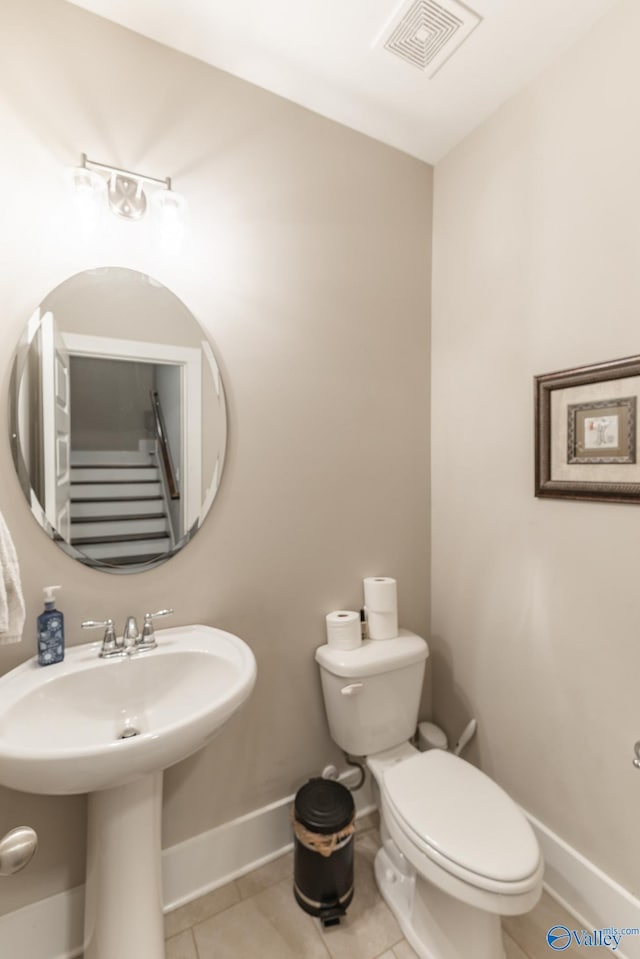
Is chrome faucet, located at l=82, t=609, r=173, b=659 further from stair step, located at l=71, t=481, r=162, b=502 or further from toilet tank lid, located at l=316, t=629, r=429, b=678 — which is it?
toilet tank lid, located at l=316, t=629, r=429, b=678

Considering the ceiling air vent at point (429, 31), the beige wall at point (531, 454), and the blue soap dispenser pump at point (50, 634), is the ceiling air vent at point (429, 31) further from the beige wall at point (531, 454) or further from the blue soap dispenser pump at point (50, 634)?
the blue soap dispenser pump at point (50, 634)

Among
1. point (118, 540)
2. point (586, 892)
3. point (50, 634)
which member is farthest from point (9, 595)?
point (586, 892)

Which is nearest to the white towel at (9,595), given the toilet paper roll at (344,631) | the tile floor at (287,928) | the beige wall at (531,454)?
the toilet paper roll at (344,631)

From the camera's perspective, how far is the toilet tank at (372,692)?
1461 millimetres

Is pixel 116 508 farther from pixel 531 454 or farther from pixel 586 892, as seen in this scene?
pixel 586 892

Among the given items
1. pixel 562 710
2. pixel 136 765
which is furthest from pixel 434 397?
pixel 136 765

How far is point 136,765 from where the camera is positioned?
2.86 feet

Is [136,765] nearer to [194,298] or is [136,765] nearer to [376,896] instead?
[376,896]

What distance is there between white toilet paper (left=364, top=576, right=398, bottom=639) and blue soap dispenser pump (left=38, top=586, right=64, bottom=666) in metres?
0.98

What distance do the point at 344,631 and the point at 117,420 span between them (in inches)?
39.4

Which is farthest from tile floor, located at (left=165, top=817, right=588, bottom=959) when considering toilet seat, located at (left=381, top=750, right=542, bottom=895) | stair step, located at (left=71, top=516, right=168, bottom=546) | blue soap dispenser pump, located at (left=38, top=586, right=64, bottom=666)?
stair step, located at (left=71, top=516, right=168, bottom=546)

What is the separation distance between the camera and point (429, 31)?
129 centimetres

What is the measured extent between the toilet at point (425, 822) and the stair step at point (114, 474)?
0.84 metres

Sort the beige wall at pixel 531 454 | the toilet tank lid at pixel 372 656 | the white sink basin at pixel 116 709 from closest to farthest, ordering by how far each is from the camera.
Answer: the white sink basin at pixel 116 709, the beige wall at pixel 531 454, the toilet tank lid at pixel 372 656
